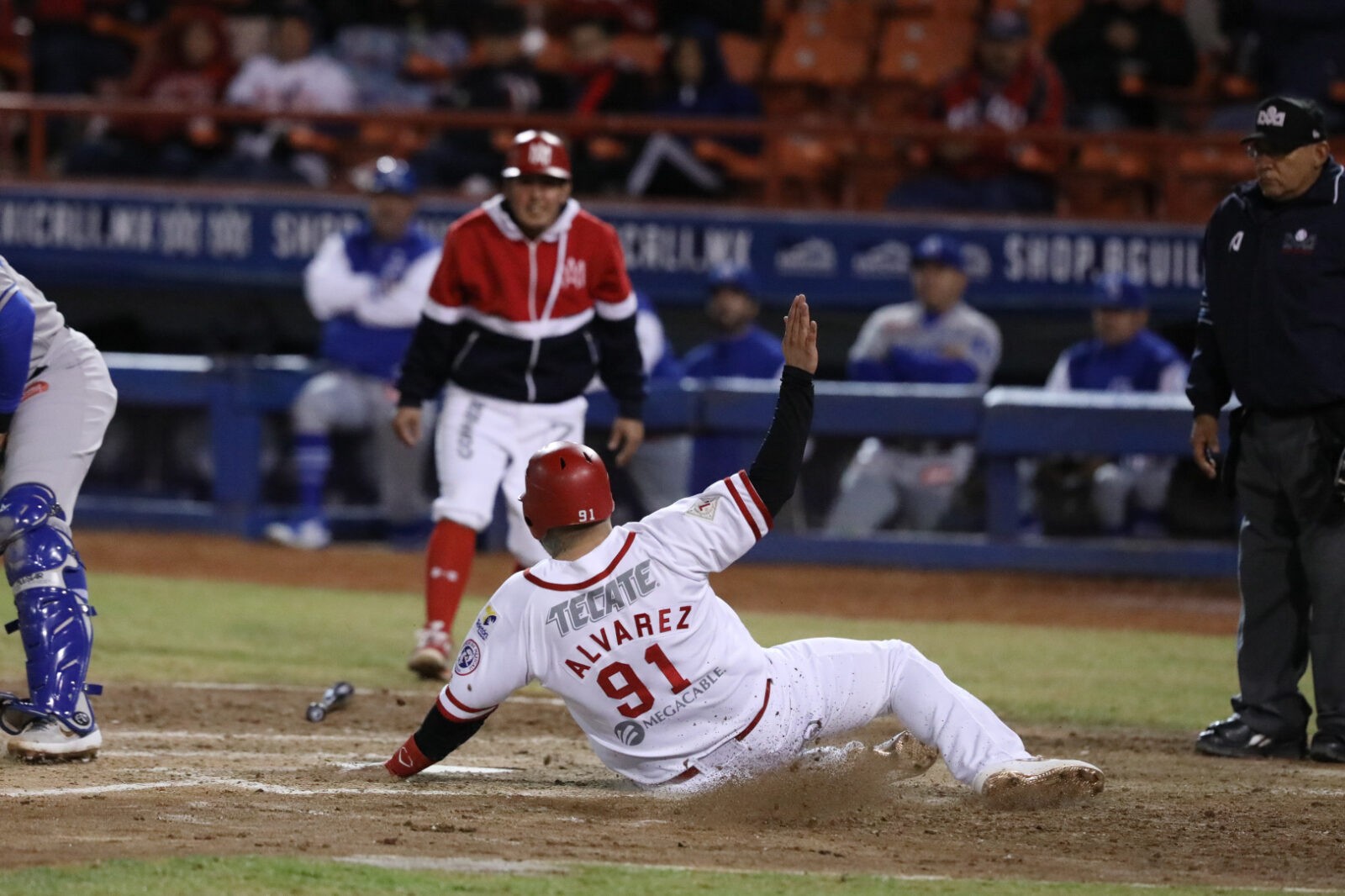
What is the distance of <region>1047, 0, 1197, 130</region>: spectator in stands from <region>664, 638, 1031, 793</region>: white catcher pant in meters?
8.65

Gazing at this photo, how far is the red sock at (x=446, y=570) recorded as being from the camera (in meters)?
7.55

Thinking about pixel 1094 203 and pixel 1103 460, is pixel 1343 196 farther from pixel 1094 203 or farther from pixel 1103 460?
pixel 1094 203

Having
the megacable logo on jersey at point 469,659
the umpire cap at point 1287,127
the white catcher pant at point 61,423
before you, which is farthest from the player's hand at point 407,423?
the umpire cap at point 1287,127

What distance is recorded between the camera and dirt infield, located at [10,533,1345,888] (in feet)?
14.8

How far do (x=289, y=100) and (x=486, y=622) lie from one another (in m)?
9.99

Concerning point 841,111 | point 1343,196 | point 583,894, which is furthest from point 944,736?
point 841,111

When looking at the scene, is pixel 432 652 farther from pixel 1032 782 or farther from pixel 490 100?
pixel 490 100

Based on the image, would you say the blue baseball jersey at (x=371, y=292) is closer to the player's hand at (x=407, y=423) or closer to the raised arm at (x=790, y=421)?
the player's hand at (x=407, y=423)

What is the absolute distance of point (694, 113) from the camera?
13.5 meters

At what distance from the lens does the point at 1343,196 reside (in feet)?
20.7

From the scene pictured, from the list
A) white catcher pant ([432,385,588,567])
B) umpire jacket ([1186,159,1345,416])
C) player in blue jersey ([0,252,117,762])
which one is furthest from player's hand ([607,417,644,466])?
player in blue jersey ([0,252,117,762])

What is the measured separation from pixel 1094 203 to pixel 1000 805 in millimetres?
8455

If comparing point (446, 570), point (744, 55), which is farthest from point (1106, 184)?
point (446, 570)

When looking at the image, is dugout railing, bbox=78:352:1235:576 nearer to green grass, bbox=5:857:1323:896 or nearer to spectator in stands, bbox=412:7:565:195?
spectator in stands, bbox=412:7:565:195
